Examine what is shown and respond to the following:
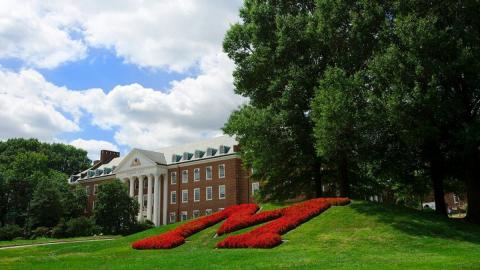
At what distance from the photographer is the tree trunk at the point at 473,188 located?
85.6 feet

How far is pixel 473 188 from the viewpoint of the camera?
26.6 metres

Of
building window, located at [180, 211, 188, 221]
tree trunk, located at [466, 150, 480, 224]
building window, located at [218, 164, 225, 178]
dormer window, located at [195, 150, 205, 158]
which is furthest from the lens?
dormer window, located at [195, 150, 205, 158]

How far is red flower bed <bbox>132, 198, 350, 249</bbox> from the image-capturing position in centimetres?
2108

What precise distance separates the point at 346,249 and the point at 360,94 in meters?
9.62

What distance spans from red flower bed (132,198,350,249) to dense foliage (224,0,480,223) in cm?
312

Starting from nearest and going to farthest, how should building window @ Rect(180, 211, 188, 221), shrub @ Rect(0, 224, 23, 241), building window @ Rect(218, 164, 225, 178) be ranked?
shrub @ Rect(0, 224, 23, 241) < building window @ Rect(218, 164, 225, 178) < building window @ Rect(180, 211, 188, 221)

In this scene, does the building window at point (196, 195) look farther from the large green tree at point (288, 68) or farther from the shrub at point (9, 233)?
the large green tree at point (288, 68)

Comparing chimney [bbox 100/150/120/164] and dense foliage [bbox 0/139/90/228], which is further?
chimney [bbox 100/150/120/164]

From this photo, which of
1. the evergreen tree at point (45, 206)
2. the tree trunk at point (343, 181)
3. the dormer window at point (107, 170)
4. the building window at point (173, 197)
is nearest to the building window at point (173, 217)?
the building window at point (173, 197)

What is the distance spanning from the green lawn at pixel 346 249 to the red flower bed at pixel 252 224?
1.65 ft

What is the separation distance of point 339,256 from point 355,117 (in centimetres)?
976

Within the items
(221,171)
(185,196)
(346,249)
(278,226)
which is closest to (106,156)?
(185,196)

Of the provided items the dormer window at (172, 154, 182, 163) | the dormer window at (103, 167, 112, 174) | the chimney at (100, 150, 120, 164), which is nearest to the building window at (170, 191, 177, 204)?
the dormer window at (172, 154, 182, 163)

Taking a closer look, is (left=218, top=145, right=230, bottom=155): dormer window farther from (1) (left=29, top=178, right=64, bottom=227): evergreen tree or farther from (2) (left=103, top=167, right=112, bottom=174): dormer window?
(2) (left=103, top=167, right=112, bottom=174): dormer window
